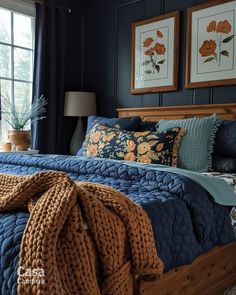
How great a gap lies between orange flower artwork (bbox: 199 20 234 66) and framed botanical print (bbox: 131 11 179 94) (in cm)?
30

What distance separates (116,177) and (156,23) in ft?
7.24

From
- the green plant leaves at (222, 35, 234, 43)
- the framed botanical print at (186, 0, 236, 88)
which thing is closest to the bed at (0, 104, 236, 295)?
the framed botanical print at (186, 0, 236, 88)

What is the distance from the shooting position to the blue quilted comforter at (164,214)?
3.37 feet

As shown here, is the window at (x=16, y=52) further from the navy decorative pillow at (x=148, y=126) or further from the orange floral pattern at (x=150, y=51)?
the navy decorative pillow at (x=148, y=126)

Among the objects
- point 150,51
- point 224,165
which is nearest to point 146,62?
point 150,51

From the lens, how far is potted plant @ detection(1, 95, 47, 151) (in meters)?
3.30

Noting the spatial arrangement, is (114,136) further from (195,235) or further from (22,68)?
(22,68)

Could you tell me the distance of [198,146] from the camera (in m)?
2.34

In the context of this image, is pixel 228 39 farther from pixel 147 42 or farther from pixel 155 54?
pixel 147 42

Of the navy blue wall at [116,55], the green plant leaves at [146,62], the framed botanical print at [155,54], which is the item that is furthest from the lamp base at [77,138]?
the green plant leaves at [146,62]

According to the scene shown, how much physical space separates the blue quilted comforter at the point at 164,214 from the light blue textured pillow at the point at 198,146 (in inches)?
A: 26.6

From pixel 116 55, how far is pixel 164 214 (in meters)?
2.74

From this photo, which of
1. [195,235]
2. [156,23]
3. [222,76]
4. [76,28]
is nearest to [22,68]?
[76,28]

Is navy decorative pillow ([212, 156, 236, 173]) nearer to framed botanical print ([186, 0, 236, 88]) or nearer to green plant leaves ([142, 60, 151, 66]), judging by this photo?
framed botanical print ([186, 0, 236, 88])
